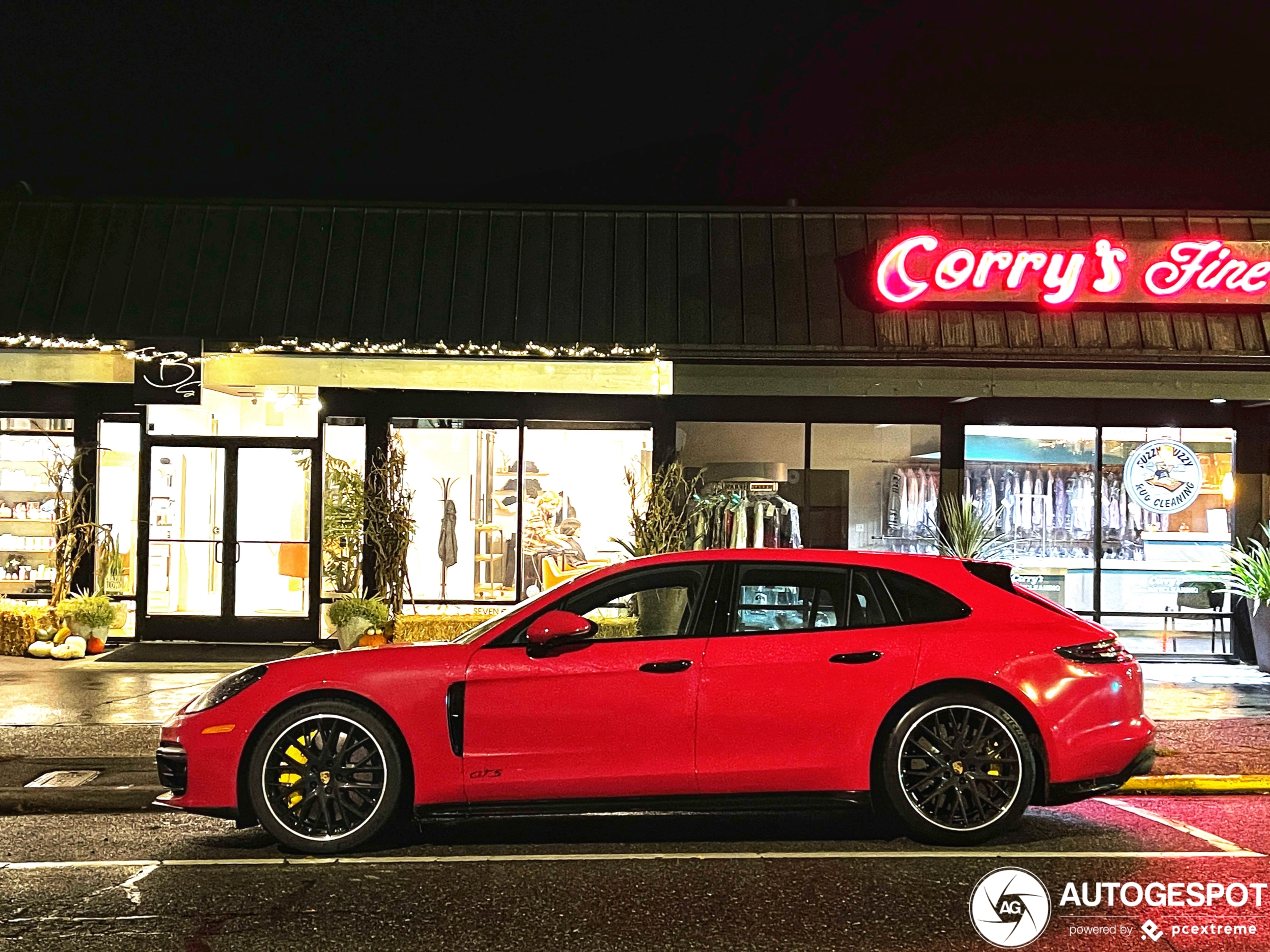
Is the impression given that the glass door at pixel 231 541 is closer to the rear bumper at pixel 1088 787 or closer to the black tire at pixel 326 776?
the black tire at pixel 326 776

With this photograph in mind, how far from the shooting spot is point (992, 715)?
21.5ft

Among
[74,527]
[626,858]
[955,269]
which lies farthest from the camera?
[74,527]

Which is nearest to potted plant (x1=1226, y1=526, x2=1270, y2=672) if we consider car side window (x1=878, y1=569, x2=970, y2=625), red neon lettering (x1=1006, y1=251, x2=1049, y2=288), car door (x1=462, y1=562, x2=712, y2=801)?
red neon lettering (x1=1006, y1=251, x2=1049, y2=288)

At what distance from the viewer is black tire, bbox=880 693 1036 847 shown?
6492 millimetres

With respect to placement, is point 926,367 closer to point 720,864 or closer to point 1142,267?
point 1142,267

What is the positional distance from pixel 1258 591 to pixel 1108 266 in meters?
3.72

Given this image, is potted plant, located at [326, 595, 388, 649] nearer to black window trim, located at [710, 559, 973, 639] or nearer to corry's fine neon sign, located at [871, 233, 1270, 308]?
corry's fine neon sign, located at [871, 233, 1270, 308]

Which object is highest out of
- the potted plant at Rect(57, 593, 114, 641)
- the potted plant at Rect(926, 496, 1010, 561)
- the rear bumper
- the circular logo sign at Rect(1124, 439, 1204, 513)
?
the circular logo sign at Rect(1124, 439, 1204, 513)

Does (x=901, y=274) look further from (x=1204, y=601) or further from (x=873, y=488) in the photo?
(x=1204, y=601)

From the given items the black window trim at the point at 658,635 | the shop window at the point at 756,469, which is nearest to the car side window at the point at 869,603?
the black window trim at the point at 658,635

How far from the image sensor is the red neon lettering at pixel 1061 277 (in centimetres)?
1374

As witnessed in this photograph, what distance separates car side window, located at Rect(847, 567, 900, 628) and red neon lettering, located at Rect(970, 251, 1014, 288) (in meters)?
7.74

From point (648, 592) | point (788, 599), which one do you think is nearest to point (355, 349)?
point (648, 592)

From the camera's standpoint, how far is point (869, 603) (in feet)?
22.4
